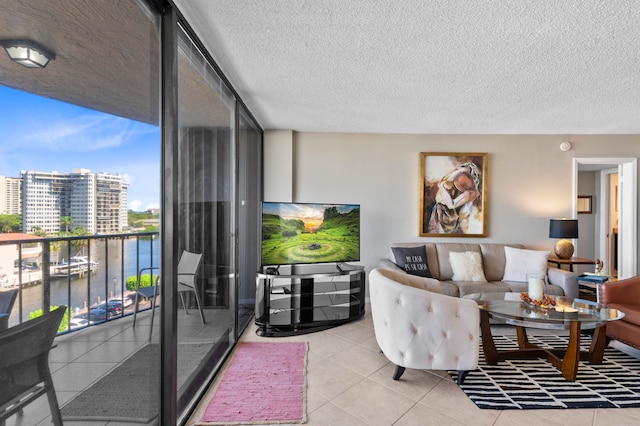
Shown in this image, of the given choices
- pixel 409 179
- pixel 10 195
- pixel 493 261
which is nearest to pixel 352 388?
pixel 10 195

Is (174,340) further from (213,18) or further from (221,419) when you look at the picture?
(213,18)

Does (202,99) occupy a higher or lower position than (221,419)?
higher

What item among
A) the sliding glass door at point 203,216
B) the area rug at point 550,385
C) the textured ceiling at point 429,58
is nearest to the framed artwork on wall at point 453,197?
the textured ceiling at point 429,58

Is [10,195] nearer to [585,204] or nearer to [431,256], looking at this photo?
[431,256]

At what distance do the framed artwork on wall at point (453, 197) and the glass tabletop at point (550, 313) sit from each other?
1676 millimetres

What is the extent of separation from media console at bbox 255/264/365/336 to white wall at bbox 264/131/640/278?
82 cm

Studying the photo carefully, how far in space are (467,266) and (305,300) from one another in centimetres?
203

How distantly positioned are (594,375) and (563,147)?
318cm

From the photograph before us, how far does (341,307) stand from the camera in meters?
3.70

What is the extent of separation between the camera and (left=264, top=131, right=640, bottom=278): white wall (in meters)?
4.46

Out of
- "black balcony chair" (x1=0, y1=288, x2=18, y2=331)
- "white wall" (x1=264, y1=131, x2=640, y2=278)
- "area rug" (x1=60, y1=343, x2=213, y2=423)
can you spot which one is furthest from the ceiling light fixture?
"white wall" (x1=264, y1=131, x2=640, y2=278)

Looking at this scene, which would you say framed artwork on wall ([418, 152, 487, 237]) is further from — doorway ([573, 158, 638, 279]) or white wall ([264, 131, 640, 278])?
doorway ([573, 158, 638, 279])

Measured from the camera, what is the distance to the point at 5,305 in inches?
32.2

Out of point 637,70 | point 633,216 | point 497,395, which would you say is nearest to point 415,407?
point 497,395
